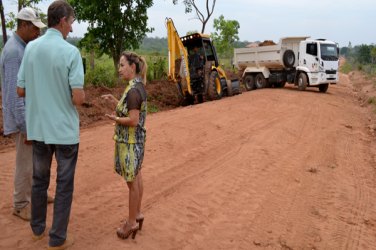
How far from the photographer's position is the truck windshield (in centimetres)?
1911

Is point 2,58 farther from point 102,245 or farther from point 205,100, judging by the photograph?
point 205,100

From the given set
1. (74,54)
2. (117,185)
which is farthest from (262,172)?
(74,54)

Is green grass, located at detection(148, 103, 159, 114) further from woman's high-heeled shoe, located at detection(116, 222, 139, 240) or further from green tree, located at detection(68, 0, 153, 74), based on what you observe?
woman's high-heeled shoe, located at detection(116, 222, 139, 240)

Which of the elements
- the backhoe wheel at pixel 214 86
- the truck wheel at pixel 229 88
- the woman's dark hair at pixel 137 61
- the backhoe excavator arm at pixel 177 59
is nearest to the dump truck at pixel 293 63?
the truck wheel at pixel 229 88

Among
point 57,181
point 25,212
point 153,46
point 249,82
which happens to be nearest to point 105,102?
point 25,212

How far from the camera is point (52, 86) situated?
345 centimetres

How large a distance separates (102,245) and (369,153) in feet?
22.8

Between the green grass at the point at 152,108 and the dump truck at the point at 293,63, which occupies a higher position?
the dump truck at the point at 293,63

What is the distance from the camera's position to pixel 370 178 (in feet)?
23.1

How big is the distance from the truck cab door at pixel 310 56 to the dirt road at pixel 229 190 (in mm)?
9426

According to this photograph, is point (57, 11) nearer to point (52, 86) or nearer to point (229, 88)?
point (52, 86)

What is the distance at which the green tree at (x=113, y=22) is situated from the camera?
15805 millimetres

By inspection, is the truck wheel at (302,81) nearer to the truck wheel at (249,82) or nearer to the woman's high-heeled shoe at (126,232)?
the truck wheel at (249,82)

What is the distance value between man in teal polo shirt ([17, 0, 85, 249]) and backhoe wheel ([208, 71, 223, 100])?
11.8m
